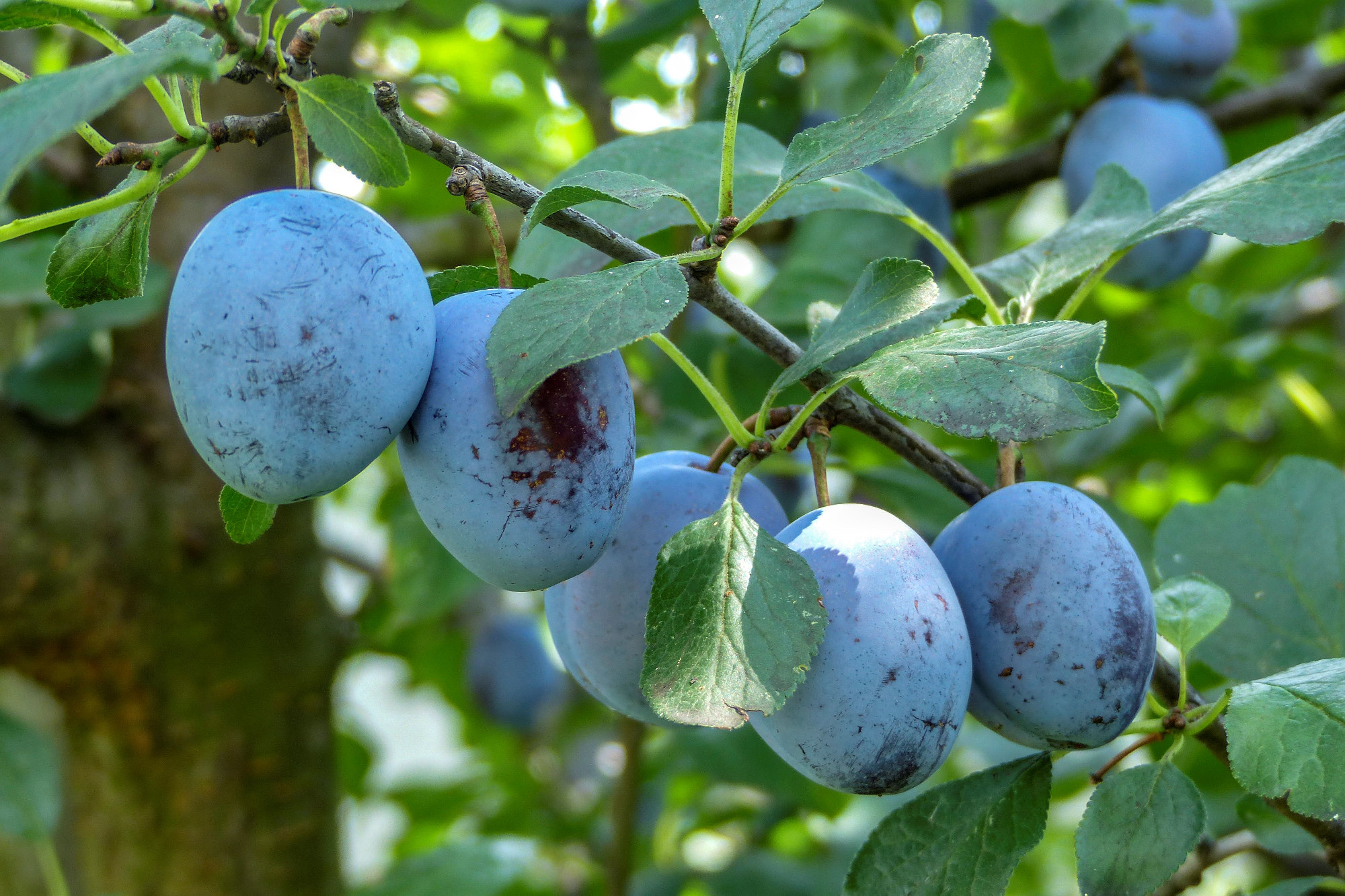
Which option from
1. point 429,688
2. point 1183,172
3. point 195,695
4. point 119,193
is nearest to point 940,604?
point 119,193

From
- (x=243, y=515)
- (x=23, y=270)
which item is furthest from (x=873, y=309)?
(x=23, y=270)

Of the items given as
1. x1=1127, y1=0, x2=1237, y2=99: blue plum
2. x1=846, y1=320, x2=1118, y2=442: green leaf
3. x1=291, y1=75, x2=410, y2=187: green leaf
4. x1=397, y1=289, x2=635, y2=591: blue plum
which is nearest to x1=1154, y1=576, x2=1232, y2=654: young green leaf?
x1=846, y1=320, x2=1118, y2=442: green leaf

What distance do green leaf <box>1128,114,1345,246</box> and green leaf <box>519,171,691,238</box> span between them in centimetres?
27

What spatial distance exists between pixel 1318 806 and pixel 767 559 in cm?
27

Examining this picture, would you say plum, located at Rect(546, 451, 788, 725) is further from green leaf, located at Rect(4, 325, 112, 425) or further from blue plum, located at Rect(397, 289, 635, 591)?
green leaf, located at Rect(4, 325, 112, 425)

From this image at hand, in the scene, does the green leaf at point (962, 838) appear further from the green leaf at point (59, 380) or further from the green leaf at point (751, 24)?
the green leaf at point (59, 380)

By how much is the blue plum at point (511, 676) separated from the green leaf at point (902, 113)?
1.55 meters

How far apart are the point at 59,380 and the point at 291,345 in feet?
2.91

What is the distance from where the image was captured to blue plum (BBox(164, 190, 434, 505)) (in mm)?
415

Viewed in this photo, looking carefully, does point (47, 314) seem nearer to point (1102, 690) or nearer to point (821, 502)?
point (821, 502)

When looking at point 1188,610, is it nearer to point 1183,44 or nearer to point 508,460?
point 508,460

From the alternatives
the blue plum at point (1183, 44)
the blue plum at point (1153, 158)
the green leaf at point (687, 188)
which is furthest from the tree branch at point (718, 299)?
the blue plum at point (1183, 44)

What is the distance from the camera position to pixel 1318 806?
49 centimetres

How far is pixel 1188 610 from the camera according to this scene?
1.86 ft
